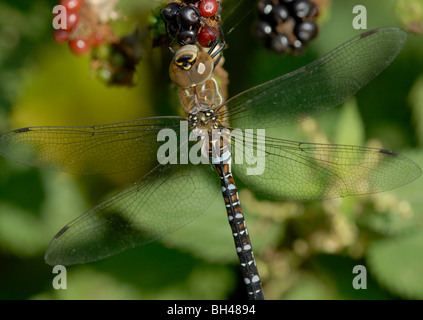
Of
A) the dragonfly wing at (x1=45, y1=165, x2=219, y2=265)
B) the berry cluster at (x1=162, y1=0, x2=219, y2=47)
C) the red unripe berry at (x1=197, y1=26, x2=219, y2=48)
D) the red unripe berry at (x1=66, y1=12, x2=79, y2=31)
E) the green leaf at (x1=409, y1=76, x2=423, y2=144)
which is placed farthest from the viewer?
the green leaf at (x1=409, y1=76, x2=423, y2=144)

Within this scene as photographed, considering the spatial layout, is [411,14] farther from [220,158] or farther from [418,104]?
[220,158]

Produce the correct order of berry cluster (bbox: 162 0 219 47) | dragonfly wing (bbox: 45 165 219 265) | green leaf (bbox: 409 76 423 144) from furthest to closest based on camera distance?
green leaf (bbox: 409 76 423 144) < dragonfly wing (bbox: 45 165 219 265) < berry cluster (bbox: 162 0 219 47)

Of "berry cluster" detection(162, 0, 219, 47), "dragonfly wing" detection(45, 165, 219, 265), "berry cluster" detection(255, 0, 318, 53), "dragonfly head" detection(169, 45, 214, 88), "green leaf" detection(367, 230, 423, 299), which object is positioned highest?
"berry cluster" detection(255, 0, 318, 53)

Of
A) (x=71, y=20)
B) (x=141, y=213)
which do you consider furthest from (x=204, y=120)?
(x=71, y=20)

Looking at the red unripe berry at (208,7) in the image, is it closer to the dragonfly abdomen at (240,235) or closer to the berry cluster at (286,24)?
the berry cluster at (286,24)

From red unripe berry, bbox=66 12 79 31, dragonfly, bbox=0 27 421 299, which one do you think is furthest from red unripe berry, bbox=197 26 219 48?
red unripe berry, bbox=66 12 79 31

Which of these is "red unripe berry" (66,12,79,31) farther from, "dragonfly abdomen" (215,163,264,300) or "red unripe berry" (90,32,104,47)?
"dragonfly abdomen" (215,163,264,300)

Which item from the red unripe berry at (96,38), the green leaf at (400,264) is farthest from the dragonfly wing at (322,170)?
the red unripe berry at (96,38)

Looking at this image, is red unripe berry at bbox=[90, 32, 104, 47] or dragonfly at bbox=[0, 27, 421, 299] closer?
dragonfly at bbox=[0, 27, 421, 299]
